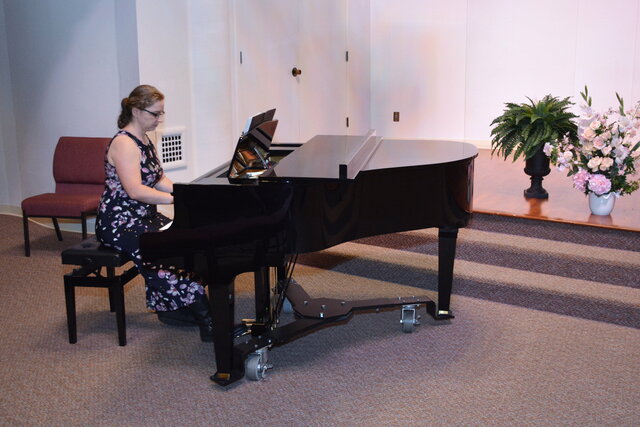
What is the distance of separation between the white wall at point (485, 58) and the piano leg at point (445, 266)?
13.5 feet

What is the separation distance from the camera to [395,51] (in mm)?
8070

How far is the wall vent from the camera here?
518 centimetres

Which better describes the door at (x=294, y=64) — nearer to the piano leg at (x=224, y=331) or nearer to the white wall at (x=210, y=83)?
the white wall at (x=210, y=83)

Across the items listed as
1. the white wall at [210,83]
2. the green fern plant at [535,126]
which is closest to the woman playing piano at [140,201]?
the white wall at [210,83]

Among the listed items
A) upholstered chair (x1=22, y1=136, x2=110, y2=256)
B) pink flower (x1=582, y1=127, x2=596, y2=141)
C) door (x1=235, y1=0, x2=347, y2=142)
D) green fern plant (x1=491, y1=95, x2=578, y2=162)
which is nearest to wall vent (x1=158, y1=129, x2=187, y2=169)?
upholstered chair (x1=22, y1=136, x2=110, y2=256)

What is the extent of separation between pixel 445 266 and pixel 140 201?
5.05 feet

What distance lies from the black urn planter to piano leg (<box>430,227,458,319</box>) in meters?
1.45

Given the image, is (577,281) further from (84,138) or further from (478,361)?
(84,138)

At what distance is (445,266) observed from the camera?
3.66 m

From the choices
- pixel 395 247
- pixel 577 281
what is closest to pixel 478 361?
pixel 577 281

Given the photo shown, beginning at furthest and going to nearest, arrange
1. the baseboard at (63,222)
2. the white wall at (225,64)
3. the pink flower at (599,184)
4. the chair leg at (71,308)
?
the baseboard at (63,222) < the white wall at (225,64) < the pink flower at (599,184) < the chair leg at (71,308)

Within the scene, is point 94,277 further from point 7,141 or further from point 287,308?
point 7,141

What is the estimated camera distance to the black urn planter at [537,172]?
4.76 m

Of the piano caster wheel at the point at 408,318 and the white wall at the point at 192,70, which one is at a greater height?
the white wall at the point at 192,70
